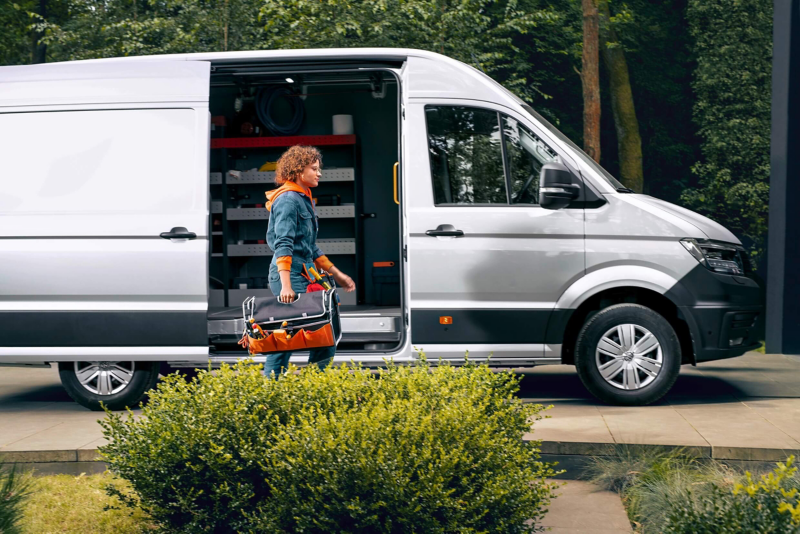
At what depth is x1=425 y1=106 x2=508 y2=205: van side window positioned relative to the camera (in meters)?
6.49

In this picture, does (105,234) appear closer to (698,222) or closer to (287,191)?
(287,191)

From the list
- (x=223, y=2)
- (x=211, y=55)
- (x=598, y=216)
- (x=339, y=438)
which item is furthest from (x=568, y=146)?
(x=223, y=2)

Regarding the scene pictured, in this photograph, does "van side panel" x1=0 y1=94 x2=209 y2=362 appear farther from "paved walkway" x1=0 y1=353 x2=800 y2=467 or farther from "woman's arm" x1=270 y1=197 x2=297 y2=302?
"woman's arm" x1=270 y1=197 x2=297 y2=302

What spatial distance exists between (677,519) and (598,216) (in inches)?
142

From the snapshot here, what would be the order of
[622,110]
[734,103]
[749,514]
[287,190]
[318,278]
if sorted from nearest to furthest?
[749,514] < [287,190] < [318,278] < [734,103] < [622,110]

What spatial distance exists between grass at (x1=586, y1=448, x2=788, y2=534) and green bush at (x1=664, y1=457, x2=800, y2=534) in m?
0.23

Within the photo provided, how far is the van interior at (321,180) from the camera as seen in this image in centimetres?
926

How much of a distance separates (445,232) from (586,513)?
2.67 m

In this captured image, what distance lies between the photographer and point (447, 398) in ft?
12.0

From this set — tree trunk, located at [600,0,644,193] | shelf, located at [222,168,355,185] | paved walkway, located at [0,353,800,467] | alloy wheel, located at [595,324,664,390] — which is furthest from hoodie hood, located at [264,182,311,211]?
tree trunk, located at [600,0,644,193]

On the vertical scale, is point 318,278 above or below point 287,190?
below

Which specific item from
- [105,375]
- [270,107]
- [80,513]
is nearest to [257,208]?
[270,107]

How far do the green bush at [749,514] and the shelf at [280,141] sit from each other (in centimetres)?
671

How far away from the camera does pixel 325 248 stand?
933cm
